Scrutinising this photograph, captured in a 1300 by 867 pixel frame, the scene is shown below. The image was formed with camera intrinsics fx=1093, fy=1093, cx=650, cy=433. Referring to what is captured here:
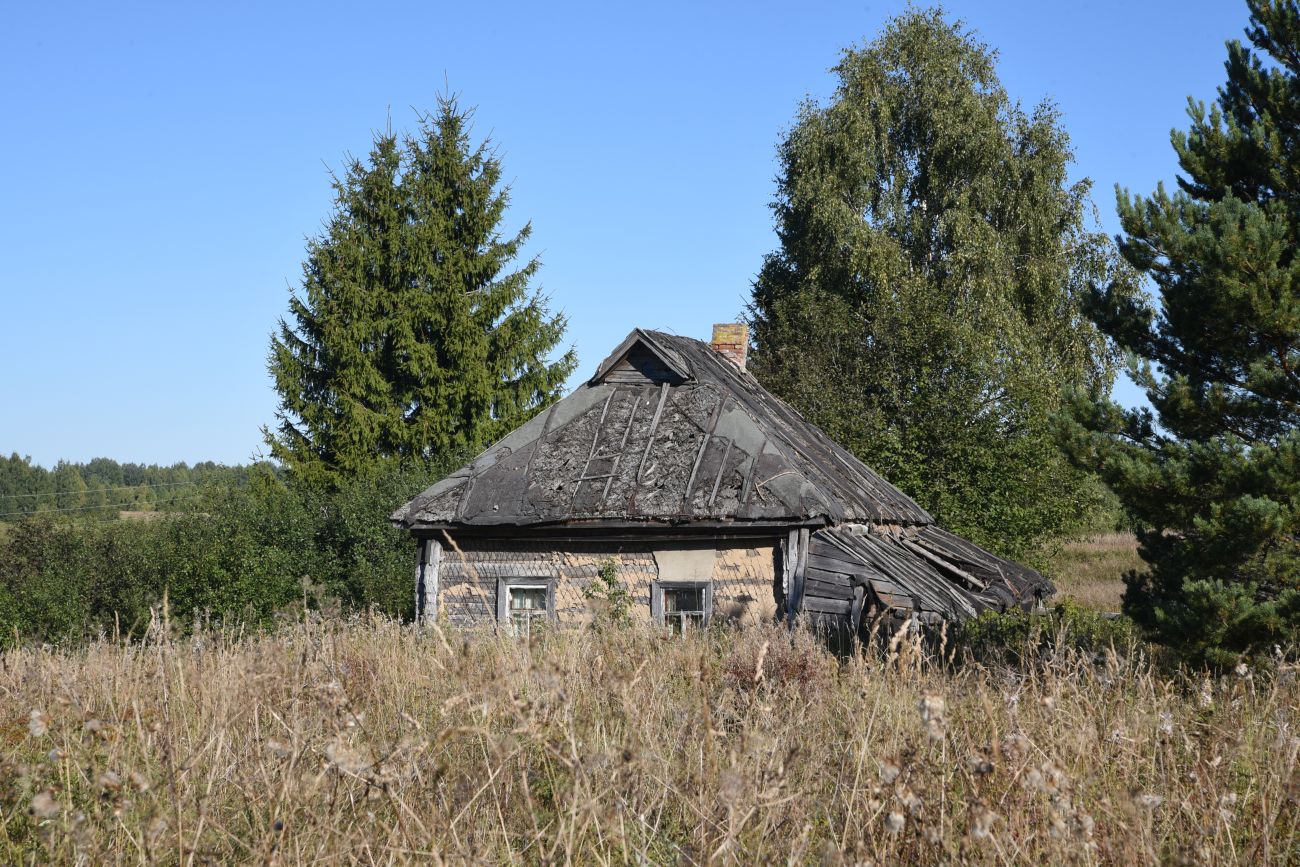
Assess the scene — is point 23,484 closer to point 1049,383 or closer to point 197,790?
point 1049,383

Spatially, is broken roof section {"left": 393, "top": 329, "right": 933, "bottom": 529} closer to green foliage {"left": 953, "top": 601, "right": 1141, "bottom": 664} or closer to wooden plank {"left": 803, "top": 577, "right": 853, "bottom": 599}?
wooden plank {"left": 803, "top": 577, "right": 853, "bottom": 599}

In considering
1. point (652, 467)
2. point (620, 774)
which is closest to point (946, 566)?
point (652, 467)

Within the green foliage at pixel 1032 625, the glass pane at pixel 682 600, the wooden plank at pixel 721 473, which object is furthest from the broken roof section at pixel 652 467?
the green foliage at pixel 1032 625

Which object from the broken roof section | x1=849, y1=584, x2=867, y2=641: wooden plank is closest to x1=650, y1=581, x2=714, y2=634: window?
the broken roof section

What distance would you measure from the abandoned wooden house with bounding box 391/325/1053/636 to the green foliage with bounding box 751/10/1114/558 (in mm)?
6437

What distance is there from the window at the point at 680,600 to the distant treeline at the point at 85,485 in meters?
51.1

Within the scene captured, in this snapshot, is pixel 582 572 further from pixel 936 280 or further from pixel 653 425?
pixel 936 280

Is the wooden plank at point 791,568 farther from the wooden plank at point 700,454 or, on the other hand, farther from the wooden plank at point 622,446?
the wooden plank at point 622,446

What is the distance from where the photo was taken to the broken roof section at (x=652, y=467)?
529 inches

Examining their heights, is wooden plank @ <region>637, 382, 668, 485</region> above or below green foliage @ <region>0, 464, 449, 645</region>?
above

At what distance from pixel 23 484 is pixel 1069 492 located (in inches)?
3096

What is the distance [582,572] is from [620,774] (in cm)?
1122

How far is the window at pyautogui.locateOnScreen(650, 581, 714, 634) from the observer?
13.7 m

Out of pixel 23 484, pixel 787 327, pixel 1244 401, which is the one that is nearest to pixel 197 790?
pixel 1244 401
